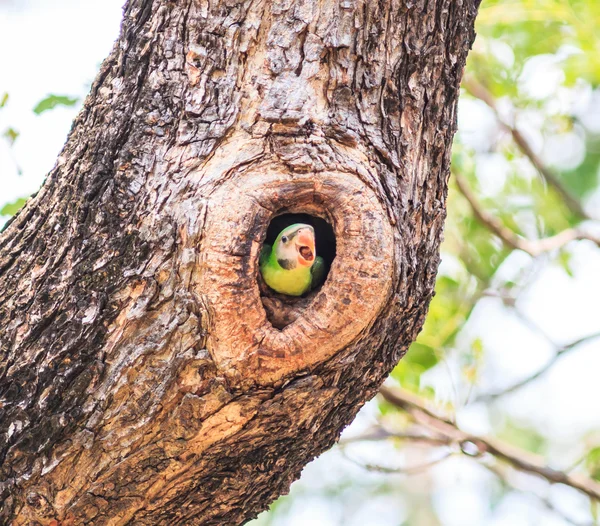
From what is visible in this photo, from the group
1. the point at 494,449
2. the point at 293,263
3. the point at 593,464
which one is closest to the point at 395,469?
the point at 494,449

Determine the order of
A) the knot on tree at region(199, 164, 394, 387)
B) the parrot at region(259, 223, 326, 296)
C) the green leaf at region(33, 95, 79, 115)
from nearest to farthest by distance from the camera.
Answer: the knot on tree at region(199, 164, 394, 387), the parrot at region(259, 223, 326, 296), the green leaf at region(33, 95, 79, 115)

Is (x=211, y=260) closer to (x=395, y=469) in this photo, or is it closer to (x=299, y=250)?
(x=299, y=250)

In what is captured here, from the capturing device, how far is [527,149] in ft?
19.7

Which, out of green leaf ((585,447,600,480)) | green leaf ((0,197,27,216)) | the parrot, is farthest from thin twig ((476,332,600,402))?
green leaf ((0,197,27,216))

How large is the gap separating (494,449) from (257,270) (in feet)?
10.1

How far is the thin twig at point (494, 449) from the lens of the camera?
476 centimetres

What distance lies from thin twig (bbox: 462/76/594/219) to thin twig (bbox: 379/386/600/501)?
7.58ft

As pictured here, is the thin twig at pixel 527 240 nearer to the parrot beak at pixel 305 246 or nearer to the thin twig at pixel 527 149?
the thin twig at pixel 527 149

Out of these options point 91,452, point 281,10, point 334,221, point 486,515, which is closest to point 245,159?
point 334,221

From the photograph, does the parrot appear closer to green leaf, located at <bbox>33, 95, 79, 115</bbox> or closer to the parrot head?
the parrot head

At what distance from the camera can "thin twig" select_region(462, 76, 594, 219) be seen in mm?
5914

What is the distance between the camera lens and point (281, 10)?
2510 millimetres

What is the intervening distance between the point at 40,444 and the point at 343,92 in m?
1.67

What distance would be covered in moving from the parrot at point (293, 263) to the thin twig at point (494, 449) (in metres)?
2.15
